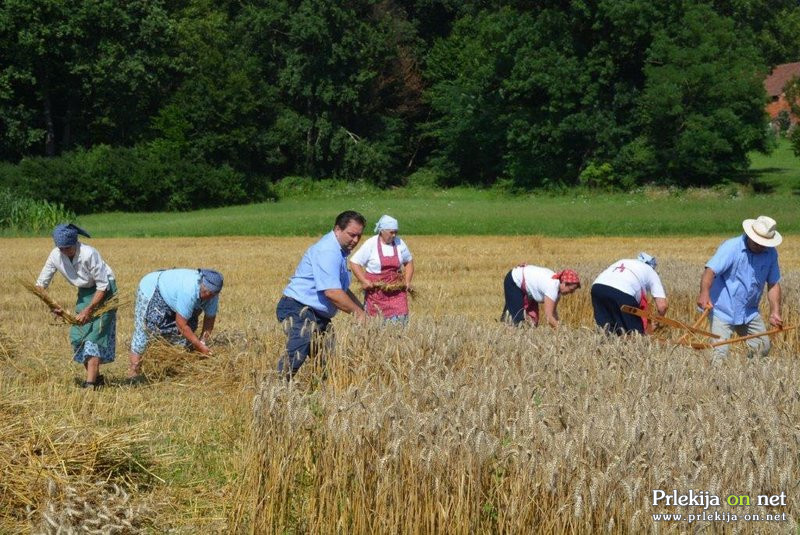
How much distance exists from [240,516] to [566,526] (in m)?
1.94

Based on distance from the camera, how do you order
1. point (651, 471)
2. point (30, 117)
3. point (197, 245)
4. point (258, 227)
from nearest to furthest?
point (651, 471) < point (197, 245) < point (258, 227) < point (30, 117)

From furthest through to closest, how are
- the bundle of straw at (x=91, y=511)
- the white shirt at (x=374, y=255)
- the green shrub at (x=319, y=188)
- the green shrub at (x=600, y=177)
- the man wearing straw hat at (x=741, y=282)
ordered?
the green shrub at (x=319, y=188), the green shrub at (x=600, y=177), the white shirt at (x=374, y=255), the man wearing straw hat at (x=741, y=282), the bundle of straw at (x=91, y=511)

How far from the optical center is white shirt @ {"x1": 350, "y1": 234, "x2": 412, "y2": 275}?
11.8 meters

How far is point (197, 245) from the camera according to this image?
94.0 ft

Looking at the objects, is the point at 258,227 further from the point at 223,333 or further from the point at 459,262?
the point at 223,333

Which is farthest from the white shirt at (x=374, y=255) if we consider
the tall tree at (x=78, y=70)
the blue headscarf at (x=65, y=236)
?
the tall tree at (x=78, y=70)

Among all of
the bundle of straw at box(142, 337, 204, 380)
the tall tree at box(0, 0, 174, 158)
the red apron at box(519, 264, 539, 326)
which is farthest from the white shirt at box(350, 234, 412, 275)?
the tall tree at box(0, 0, 174, 158)

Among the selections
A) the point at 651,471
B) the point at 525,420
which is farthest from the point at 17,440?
the point at 651,471

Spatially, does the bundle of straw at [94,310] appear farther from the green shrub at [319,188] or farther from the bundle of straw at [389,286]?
the green shrub at [319,188]

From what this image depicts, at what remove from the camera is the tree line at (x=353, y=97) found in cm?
4925

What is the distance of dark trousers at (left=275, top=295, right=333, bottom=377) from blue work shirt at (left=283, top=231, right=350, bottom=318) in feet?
0.26

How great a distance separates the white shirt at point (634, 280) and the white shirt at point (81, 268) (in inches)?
195

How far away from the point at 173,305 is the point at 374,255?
245cm

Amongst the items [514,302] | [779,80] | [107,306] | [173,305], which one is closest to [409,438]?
[173,305]
